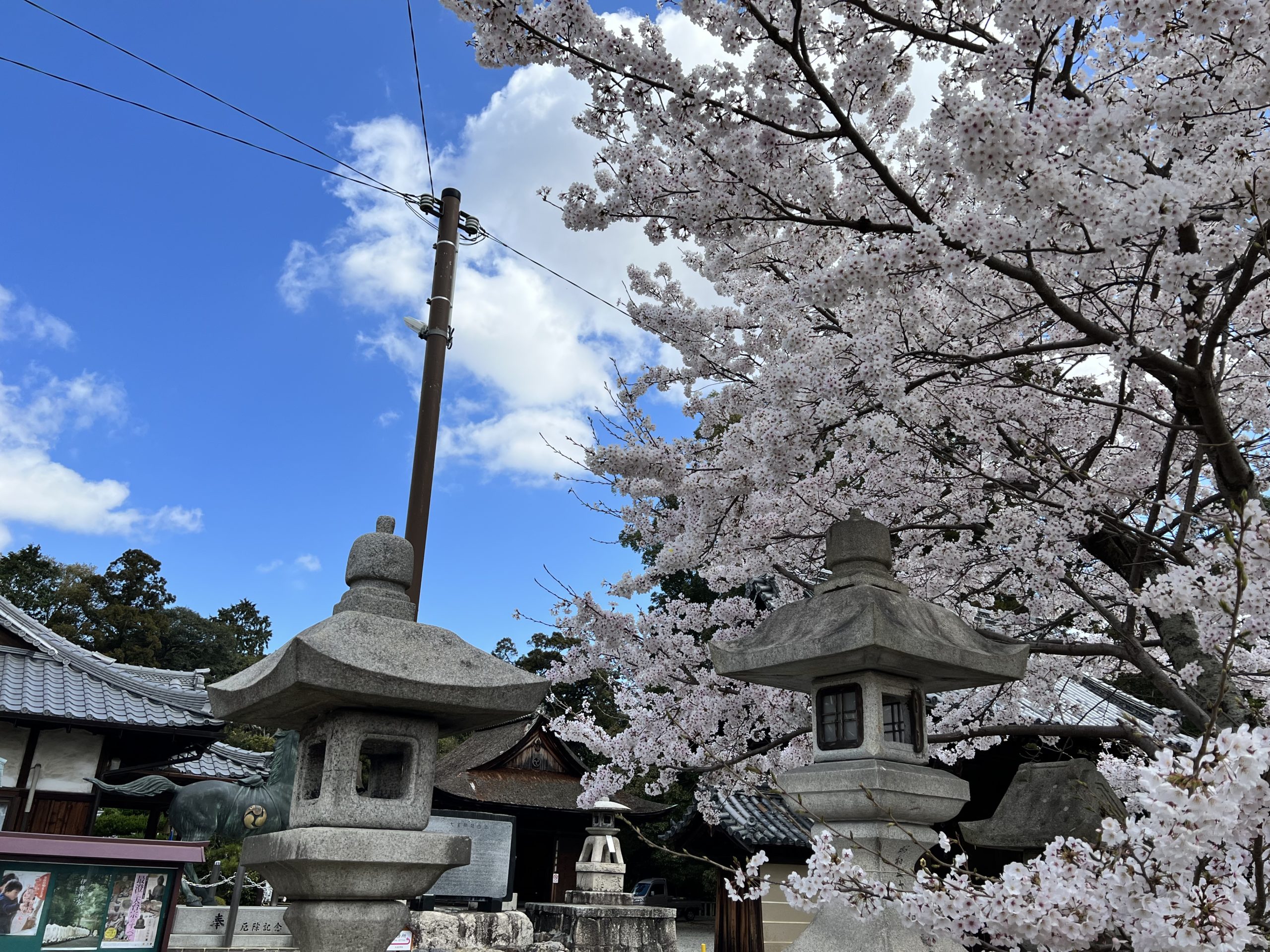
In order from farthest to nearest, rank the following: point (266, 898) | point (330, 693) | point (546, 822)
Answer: point (546, 822)
point (266, 898)
point (330, 693)

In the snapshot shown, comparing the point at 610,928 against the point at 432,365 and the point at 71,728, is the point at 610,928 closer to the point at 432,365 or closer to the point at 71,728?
the point at 71,728

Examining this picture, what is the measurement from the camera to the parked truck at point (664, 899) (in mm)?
20500

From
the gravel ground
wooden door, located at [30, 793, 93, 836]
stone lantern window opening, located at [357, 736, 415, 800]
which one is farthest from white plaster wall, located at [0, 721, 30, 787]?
the gravel ground

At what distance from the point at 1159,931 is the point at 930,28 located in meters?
4.13

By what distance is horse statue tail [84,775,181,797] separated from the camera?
36.9ft

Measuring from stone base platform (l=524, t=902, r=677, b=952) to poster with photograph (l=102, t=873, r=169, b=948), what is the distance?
863 cm

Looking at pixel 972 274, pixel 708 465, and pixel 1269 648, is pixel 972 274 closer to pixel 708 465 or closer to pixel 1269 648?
pixel 708 465

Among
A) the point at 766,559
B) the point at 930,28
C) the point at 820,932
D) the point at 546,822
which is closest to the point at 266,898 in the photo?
the point at 546,822

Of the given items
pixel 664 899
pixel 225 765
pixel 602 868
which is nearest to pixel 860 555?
pixel 602 868

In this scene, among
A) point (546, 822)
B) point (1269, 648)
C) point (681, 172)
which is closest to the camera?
point (681, 172)

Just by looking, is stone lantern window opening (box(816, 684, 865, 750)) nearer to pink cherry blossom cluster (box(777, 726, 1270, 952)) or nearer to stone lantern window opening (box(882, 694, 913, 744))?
stone lantern window opening (box(882, 694, 913, 744))

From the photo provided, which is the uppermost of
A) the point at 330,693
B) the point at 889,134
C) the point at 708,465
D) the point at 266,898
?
the point at 889,134

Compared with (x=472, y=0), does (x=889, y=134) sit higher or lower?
higher

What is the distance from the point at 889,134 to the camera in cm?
616
